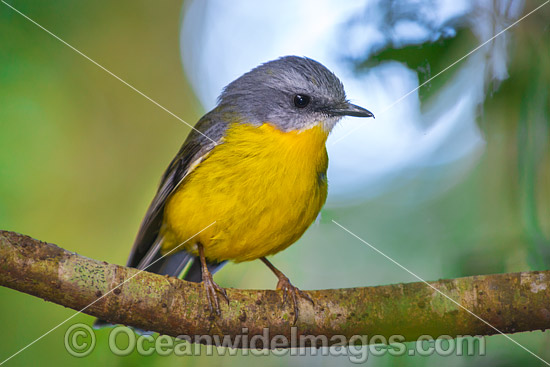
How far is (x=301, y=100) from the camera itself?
352 cm

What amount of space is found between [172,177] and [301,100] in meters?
1.03

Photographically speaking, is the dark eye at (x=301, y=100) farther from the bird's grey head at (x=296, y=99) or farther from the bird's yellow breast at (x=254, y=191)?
the bird's yellow breast at (x=254, y=191)

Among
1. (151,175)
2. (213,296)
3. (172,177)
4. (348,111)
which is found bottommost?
(213,296)

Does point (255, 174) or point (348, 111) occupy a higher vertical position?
point (348, 111)

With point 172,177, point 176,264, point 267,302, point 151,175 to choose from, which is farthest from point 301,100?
point 151,175

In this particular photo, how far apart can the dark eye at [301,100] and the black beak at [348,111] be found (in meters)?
0.14

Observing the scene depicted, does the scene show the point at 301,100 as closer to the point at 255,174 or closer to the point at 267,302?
the point at 255,174

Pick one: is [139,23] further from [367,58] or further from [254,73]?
[367,58]

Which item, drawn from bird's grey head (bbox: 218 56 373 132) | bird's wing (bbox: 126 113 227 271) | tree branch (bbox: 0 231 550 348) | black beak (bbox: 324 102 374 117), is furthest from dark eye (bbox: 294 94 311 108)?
tree branch (bbox: 0 231 550 348)

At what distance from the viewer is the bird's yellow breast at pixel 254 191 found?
327cm

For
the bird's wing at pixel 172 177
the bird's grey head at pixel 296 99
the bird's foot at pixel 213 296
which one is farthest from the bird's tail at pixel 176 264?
the bird's grey head at pixel 296 99

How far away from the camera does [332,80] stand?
358 centimetres

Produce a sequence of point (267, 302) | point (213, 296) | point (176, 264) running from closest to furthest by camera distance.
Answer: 1. point (213, 296)
2. point (267, 302)
3. point (176, 264)

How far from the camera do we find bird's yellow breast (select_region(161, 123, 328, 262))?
327 cm
